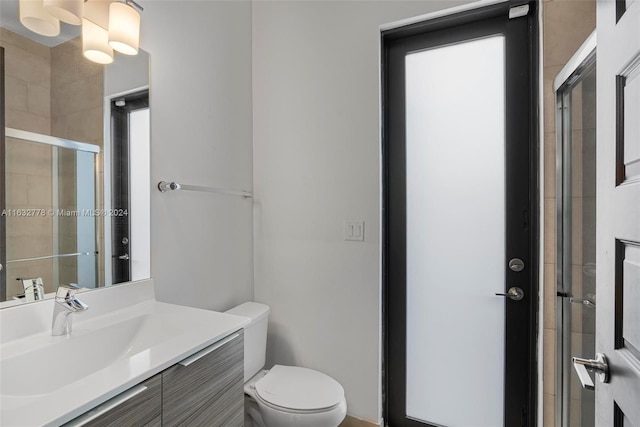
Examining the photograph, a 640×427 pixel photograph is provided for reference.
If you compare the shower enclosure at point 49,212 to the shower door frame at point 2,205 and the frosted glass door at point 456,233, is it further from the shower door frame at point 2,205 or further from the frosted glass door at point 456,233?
the frosted glass door at point 456,233

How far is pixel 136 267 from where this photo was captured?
1.31 meters

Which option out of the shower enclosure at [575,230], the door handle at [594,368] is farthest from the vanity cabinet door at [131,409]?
the shower enclosure at [575,230]

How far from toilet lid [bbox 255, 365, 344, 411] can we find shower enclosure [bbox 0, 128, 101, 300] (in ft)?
2.87

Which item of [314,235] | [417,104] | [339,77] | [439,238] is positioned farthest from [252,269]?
[417,104]

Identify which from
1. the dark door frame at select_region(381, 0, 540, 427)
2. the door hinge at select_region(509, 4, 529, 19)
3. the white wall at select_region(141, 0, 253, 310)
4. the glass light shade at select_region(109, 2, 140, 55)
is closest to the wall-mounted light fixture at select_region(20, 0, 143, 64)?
the glass light shade at select_region(109, 2, 140, 55)

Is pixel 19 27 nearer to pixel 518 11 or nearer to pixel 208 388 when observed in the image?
pixel 208 388

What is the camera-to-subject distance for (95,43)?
45.4 inches

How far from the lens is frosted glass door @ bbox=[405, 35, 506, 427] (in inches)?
62.8

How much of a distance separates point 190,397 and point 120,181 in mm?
842

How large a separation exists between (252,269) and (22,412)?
141 centimetres

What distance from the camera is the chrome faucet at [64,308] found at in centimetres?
95

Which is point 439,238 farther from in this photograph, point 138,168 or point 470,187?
point 138,168

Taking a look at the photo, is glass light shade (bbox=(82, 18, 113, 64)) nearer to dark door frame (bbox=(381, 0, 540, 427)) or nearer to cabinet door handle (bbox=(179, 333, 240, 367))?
cabinet door handle (bbox=(179, 333, 240, 367))

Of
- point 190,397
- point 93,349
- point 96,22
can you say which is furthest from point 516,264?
point 96,22
